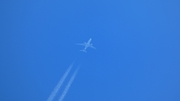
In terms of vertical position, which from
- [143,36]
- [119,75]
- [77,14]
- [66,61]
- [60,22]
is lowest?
[66,61]

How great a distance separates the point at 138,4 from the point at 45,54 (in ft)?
3.54

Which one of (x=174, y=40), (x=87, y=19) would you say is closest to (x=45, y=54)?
(x=87, y=19)

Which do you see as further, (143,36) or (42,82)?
(143,36)

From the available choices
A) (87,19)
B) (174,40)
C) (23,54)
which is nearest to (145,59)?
(174,40)

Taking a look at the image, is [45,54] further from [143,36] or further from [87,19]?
[143,36]

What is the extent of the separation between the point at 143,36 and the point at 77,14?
2.35 ft

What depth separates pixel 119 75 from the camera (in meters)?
1.88

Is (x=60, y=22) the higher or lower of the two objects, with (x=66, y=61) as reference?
higher

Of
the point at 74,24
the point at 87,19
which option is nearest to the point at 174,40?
the point at 87,19

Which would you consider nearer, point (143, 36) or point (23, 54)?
point (23, 54)

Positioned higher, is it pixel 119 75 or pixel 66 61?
pixel 119 75

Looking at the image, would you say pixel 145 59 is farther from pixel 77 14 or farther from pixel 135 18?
pixel 77 14

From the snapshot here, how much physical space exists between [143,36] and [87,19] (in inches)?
23.9

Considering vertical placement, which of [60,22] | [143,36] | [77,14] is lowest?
[60,22]
